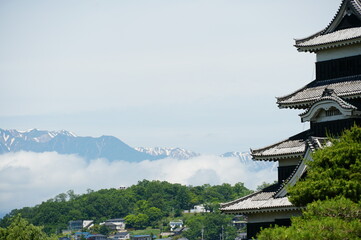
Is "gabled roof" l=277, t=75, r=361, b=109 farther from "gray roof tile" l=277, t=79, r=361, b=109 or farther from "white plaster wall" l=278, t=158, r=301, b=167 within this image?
"white plaster wall" l=278, t=158, r=301, b=167

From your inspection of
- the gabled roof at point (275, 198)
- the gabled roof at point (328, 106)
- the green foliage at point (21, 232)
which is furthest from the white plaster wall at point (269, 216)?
the green foliage at point (21, 232)

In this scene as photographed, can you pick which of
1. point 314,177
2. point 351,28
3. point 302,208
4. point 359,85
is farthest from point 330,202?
point 351,28

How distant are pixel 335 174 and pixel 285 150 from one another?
8.41 m

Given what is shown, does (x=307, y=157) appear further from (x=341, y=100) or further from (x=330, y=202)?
(x=330, y=202)

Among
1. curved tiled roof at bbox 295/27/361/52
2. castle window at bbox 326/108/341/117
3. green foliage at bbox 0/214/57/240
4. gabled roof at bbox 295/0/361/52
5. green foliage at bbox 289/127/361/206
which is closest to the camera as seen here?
green foliage at bbox 289/127/361/206

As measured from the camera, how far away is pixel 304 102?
150 feet

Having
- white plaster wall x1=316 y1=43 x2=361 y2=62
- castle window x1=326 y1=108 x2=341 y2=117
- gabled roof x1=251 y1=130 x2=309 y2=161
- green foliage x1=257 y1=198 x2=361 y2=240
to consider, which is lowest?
green foliage x1=257 y1=198 x2=361 y2=240

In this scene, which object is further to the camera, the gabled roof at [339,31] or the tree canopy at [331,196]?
the gabled roof at [339,31]

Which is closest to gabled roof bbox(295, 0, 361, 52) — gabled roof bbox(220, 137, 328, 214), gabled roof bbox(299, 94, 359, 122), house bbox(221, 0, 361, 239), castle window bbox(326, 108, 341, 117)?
house bbox(221, 0, 361, 239)

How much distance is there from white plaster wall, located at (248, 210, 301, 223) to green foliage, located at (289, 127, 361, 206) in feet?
16.3

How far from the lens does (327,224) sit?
1266 inches

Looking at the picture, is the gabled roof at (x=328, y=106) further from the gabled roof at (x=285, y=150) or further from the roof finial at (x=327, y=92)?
the gabled roof at (x=285, y=150)

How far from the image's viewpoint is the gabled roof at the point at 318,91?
44031mm

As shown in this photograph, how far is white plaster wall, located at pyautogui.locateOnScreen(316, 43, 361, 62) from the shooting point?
150ft
